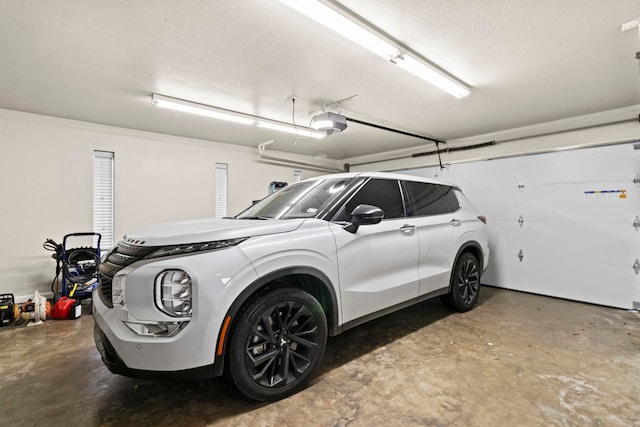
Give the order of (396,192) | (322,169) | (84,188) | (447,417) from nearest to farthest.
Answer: (447,417) → (396,192) → (84,188) → (322,169)

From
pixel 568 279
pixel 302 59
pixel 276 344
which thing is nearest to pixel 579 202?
pixel 568 279

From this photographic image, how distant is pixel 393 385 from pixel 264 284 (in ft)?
4.07

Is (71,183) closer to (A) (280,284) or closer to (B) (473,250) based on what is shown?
(A) (280,284)

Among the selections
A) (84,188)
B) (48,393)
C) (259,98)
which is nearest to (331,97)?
(259,98)

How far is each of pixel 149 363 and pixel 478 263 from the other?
3.76 metres

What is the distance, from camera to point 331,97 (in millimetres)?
3680

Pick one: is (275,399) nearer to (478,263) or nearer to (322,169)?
(478,263)

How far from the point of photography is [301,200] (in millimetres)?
2564

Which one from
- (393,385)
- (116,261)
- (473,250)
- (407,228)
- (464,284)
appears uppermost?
(407,228)

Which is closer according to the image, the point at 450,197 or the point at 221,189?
the point at 450,197

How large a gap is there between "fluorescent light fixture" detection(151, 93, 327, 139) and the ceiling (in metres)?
0.09

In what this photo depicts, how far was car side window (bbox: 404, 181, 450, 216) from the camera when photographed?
3.00m

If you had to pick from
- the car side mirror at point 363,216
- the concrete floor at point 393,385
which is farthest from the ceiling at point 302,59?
the concrete floor at point 393,385

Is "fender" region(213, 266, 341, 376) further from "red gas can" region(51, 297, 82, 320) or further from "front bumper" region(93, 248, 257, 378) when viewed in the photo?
"red gas can" region(51, 297, 82, 320)
